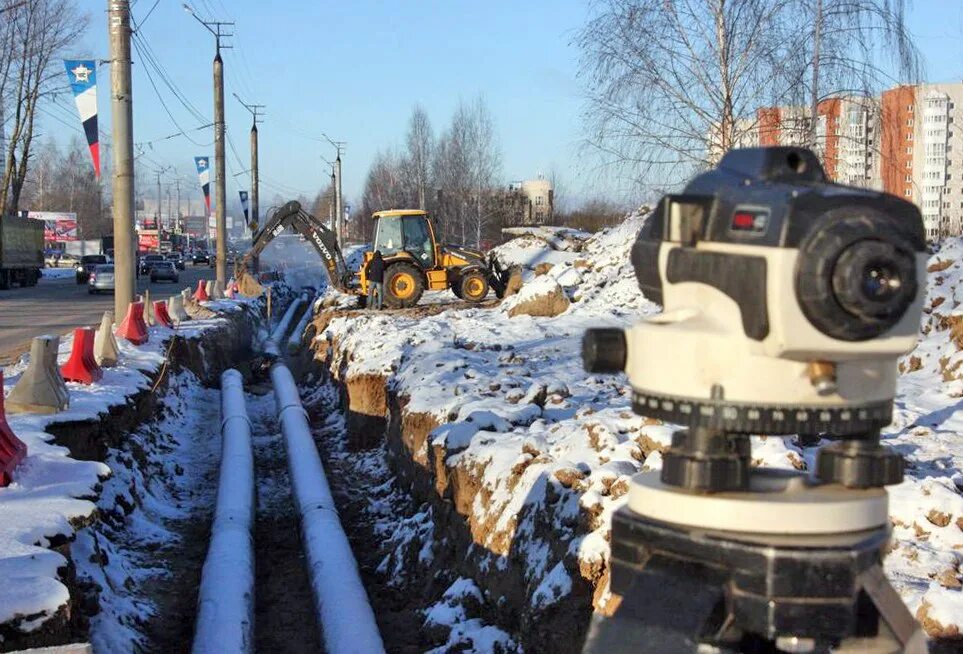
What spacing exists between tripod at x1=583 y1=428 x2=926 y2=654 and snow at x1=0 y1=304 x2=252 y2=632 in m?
3.49

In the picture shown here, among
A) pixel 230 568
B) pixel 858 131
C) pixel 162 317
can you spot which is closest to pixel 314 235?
pixel 162 317

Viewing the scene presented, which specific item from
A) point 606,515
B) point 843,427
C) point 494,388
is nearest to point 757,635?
point 843,427

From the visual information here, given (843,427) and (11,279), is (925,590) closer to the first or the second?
(843,427)

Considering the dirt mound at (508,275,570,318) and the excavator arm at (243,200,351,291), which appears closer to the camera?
the dirt mound at (508,275,570,318)

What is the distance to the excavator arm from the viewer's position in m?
27.6

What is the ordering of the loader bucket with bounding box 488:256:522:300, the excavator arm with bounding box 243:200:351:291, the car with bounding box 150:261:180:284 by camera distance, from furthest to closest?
the car with bounding box 150:261:180:284 < the excavator arm with bounding box 243:200:351:291 < the loader bucket with bounding box 488:256:522:300

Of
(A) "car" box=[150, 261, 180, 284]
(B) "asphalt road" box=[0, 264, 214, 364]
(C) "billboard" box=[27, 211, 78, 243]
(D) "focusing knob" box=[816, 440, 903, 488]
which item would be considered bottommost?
(B) "asphalt road" box=[0, 264, 214, 364]

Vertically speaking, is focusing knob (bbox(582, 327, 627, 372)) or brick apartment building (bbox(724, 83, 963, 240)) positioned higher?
brick apartment building (bbox(724, 83, 963, 240))

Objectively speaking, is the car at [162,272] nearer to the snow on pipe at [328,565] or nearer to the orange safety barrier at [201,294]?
the orange safety barrier at [201,294]

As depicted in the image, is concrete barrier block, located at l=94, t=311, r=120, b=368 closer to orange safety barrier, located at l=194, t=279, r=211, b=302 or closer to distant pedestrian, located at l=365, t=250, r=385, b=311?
distant pedestrian, located at l=365, t=250, r=385, b=311

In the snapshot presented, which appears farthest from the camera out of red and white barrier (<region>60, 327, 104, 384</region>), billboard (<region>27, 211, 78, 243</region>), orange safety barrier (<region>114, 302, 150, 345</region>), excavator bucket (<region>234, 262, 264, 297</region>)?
billboard (<region>27, 211, 78, 243</region>)

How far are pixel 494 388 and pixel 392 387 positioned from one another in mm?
2510

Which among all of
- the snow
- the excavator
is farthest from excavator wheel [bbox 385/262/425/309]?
the snow

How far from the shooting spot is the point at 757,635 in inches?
70.1
